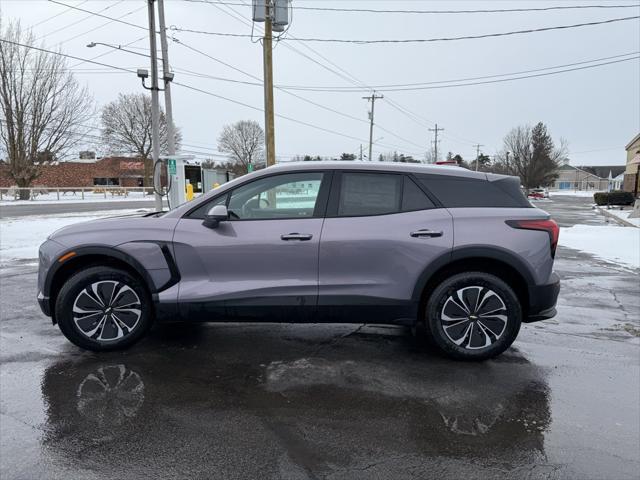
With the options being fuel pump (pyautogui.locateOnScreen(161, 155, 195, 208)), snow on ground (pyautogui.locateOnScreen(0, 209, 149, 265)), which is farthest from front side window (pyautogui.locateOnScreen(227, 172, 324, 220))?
fuel pump (pyautogui.locateOnScreen(161, 155, 195, 208))

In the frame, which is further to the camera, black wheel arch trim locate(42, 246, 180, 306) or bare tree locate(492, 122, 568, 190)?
bare tree locate(492, 122, 568, 190)

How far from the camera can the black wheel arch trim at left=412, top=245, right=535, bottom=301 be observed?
3910mm

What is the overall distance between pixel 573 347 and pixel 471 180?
202cm

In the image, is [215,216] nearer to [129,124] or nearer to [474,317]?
[474,317]

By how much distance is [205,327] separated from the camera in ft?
16.4

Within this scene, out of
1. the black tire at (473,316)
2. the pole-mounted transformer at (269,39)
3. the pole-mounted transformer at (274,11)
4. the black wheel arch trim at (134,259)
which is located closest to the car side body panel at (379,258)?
the black tire at (473,316)

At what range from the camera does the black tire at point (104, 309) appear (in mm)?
4090

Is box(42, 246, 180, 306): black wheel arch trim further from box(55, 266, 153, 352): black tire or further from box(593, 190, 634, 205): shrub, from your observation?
box(593, 190, 634, 205): shrub

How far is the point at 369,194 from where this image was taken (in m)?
4.08

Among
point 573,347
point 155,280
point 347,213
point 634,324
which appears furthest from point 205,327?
point 634,324

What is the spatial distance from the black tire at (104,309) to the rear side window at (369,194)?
1.99 m

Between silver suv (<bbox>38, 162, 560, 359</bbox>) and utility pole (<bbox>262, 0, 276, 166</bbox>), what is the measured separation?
11.6 meters

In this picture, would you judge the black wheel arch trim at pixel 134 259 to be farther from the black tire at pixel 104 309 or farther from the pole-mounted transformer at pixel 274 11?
the pole-mounted transformer at pixel 274 11

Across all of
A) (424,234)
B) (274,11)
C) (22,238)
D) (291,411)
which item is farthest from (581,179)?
(291,411)
